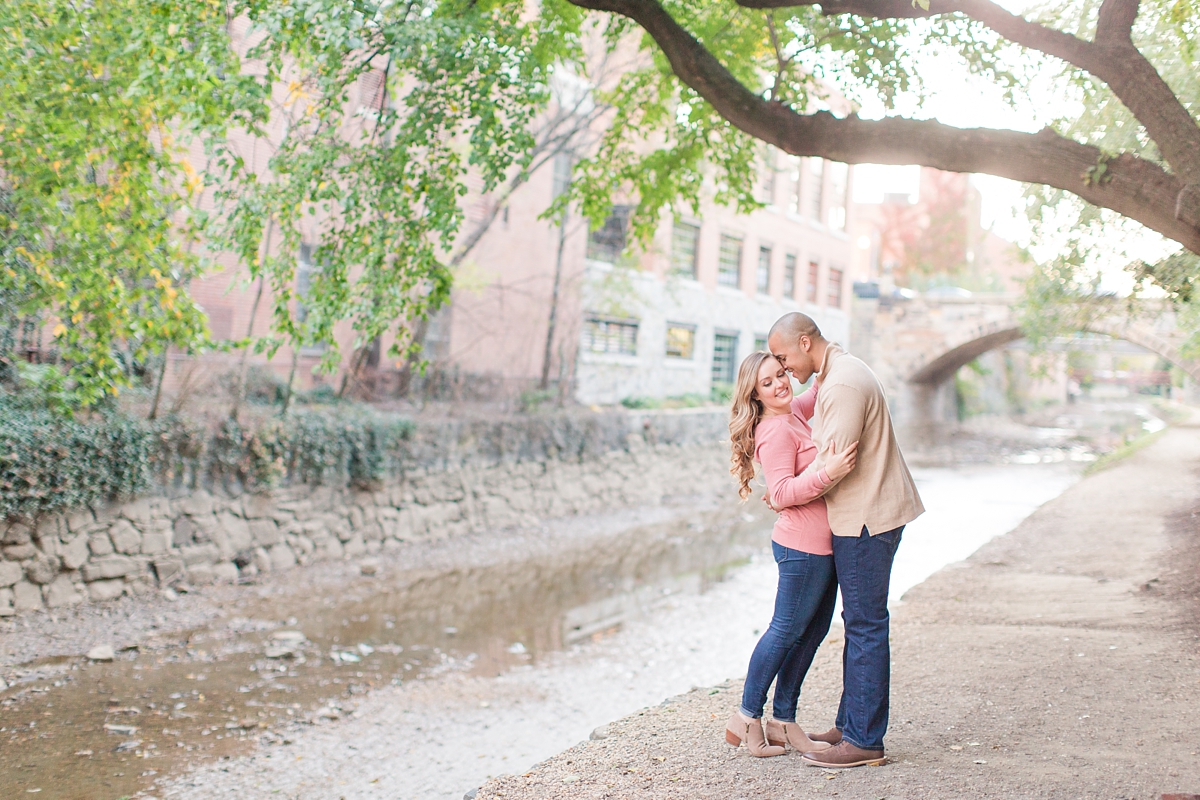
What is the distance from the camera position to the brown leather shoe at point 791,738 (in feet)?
12.5

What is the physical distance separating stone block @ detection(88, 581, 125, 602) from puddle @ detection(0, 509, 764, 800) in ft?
3.42

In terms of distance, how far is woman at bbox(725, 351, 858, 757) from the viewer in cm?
368

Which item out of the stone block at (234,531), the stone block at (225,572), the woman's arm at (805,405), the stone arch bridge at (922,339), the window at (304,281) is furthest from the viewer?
the stone arch bridge at (922,339)

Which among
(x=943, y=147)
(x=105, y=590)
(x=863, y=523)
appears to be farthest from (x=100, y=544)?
(x=943, y=147)

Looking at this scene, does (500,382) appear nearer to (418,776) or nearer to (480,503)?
(480,503)

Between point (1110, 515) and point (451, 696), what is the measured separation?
9477mm

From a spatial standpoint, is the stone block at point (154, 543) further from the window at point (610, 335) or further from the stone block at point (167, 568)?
the window at point (610, 335)

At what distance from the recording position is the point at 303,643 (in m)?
8.14

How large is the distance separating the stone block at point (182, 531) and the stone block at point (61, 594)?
115 centimetres

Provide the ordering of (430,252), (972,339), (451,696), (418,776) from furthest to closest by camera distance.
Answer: (972,339)
(451,696)
(430,252)
(418,776)

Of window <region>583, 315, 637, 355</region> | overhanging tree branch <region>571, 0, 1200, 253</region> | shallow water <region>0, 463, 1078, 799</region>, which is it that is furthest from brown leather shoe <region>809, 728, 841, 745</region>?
window <region>583, 315, 637, 355</region>

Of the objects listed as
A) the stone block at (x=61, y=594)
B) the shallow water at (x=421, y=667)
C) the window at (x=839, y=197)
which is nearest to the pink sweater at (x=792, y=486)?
the shallow water at (x=421, y=667)

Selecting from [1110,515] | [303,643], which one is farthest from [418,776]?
[1110,515]

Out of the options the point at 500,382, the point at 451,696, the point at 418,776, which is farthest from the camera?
the point at 500,382
